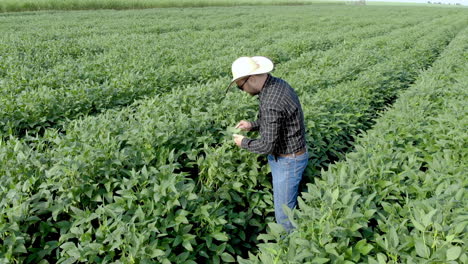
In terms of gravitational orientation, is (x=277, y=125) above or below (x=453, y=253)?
above

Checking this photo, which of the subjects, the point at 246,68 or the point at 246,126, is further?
the point at 246,126

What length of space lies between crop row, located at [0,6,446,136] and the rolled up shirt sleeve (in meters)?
2.81

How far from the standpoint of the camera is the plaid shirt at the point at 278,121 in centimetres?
307

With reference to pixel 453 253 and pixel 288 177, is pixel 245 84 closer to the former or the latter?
pixel 288 177

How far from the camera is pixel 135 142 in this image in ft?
12.3

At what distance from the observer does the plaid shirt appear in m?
3.07

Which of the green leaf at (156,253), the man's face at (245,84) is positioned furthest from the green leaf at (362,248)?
the man's face at (245,84)

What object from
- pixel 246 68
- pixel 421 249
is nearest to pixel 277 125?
pixel 246 68

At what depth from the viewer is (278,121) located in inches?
122

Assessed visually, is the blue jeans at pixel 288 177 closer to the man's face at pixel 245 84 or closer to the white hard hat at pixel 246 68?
the man's face at pixel 245 84

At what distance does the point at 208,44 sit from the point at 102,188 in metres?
11.2

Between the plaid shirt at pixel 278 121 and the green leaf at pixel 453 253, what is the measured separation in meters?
1.62

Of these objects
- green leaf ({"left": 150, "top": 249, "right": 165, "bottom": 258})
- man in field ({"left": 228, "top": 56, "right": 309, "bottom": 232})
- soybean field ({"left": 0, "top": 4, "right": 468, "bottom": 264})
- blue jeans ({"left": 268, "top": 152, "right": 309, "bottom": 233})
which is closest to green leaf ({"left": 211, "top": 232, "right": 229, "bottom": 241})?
soybean field ({"left": 0, "top": 4, "right": 468, "bottom": 264})

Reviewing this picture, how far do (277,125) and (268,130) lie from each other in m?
0.10
